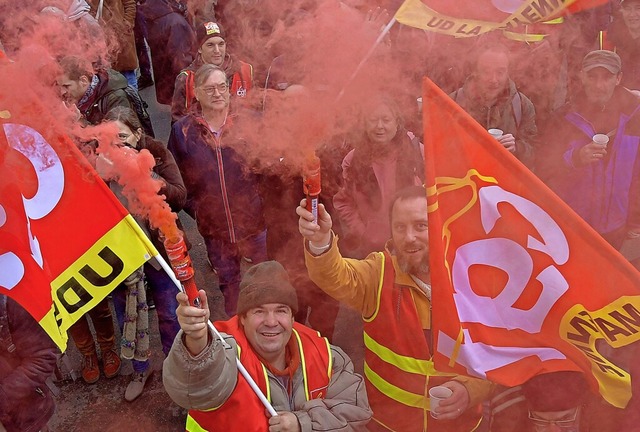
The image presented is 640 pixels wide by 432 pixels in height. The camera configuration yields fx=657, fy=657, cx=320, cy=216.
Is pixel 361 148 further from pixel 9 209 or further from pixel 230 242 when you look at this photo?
pixel 9 209

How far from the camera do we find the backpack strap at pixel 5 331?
3135 millimetres

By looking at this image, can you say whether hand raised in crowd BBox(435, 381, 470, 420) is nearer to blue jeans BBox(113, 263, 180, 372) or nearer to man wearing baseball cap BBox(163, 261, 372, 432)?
man wearing baseball cap BBox(163, 261, 372, 432)

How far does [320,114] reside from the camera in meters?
3.19

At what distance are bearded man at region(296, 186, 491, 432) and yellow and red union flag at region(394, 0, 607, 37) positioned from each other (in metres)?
0.94

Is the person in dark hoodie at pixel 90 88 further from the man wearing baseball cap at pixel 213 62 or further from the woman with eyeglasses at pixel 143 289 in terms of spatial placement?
the man wearing baseball cap at pixel 213 62

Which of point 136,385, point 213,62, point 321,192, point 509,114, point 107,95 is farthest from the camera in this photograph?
point 213,62

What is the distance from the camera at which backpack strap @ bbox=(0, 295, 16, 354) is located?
313 centimetres

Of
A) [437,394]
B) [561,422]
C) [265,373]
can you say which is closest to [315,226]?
[265,373]

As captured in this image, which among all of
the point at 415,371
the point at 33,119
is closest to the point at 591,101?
the point at 415,371

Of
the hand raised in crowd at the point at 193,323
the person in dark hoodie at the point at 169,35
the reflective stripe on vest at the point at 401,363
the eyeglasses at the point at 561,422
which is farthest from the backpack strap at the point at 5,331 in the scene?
the person in dark hoodie at the point at 169,35

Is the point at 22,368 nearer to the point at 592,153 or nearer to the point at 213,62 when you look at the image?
the point at 213,62

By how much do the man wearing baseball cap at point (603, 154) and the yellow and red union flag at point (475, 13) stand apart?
1267 mm

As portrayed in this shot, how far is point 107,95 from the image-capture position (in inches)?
191

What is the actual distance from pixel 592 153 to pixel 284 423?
2.90m
